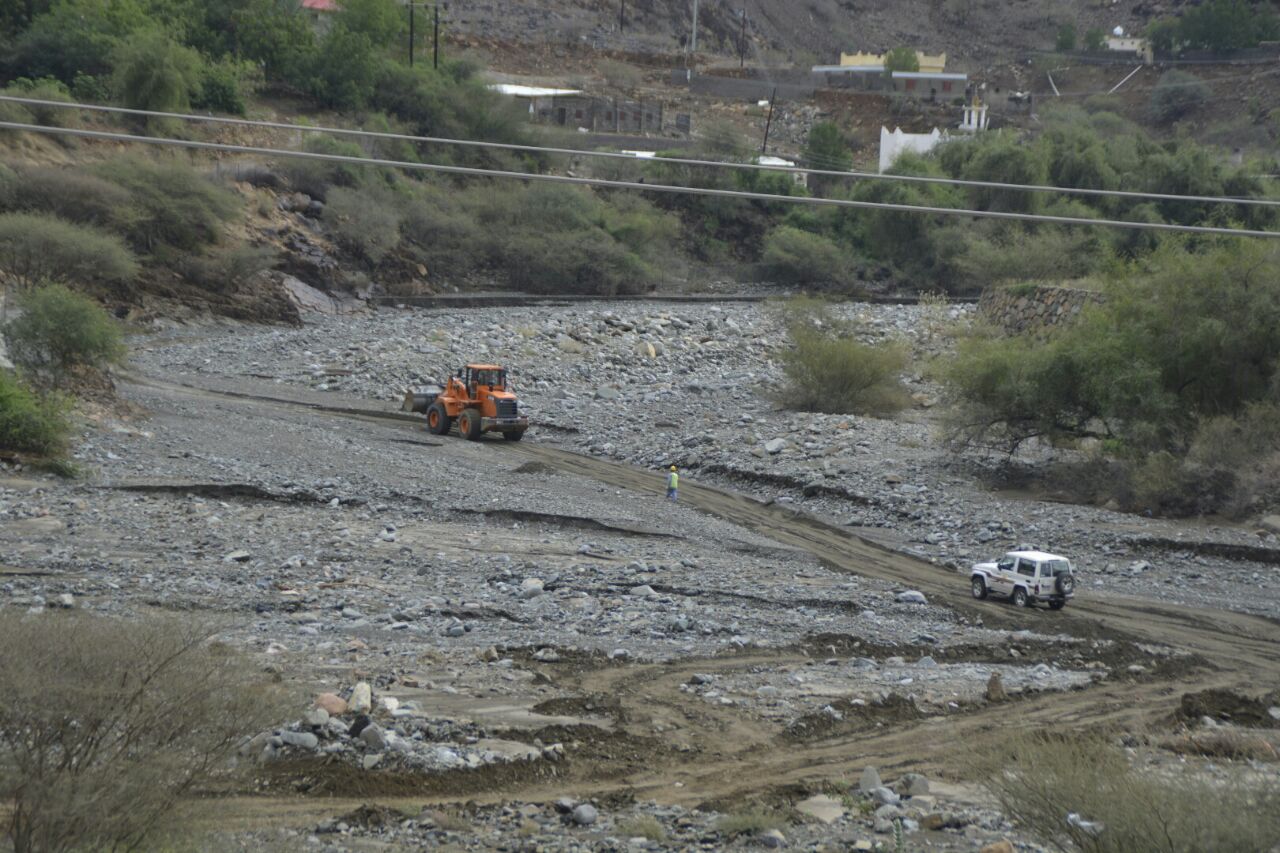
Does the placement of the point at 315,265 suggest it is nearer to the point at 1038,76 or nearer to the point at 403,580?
the point at 403,580

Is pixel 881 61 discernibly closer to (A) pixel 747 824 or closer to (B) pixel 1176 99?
(B) pixel 1176 99

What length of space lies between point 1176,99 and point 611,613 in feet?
336

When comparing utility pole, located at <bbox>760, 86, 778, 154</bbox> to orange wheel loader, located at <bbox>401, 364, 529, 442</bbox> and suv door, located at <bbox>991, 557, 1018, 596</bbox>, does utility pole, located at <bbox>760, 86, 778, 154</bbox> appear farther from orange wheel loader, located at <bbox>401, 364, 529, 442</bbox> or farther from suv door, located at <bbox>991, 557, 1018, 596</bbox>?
suv door, located at <bbox>991, 557, 1018, 596</bbox>

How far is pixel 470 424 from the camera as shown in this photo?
2833 cm

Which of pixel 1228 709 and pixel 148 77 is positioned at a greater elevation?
pixel 148 77

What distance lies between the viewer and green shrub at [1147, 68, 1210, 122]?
10525 cm

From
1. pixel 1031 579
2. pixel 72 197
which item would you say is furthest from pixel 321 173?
pixel 1031 579

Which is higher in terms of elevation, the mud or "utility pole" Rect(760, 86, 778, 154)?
"utility pole" Rect(760, 86, 778, 154)

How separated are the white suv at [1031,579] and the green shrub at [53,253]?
28.7 meters

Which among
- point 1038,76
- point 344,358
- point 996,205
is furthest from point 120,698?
point 1038,76

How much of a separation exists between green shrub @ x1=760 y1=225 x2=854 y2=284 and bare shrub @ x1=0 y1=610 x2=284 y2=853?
192 feet

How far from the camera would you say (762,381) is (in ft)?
122

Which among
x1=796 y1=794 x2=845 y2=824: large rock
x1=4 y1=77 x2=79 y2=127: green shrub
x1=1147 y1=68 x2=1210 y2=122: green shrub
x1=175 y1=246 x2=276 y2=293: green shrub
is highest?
x1=1147 y1=68 x2=1210 y2=122: green shrub

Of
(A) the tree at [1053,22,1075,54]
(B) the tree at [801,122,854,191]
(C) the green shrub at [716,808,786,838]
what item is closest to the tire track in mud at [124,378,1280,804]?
(C) the green shrub at [716,808,786,838]
